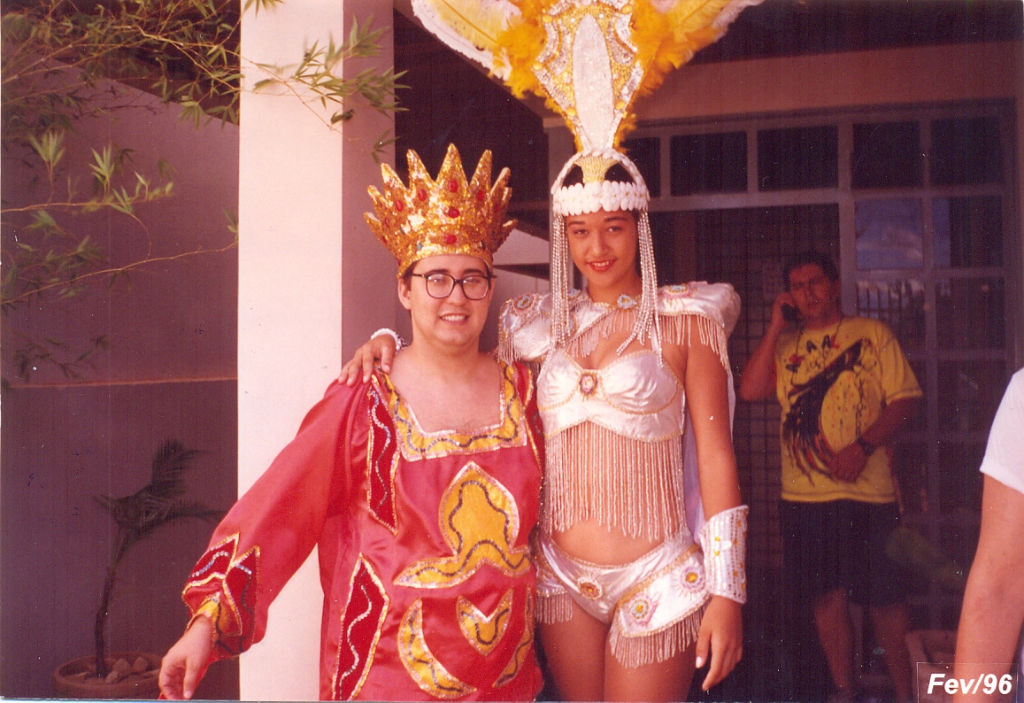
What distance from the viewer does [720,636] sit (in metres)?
2.22

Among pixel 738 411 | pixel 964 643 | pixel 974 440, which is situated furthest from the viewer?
pixel 738 411

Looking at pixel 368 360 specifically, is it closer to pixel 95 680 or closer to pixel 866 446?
pixel 95 680

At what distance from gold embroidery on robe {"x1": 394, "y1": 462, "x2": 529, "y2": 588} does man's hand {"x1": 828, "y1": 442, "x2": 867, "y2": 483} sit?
4.01ft

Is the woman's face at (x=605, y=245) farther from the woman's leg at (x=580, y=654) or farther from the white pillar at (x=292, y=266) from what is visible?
the woman's leg at (x=580, y=654)

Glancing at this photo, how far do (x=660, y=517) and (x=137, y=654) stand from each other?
6.01 ft

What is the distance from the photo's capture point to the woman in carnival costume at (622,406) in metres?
2.30

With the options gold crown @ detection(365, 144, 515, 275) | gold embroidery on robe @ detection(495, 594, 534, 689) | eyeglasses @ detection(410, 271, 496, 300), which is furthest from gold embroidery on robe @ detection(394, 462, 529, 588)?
gold crown @ detection(365, 144, 515, 275)

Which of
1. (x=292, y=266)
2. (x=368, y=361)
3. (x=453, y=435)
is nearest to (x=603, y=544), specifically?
(x=453, y=435)

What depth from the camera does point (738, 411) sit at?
12.1ft

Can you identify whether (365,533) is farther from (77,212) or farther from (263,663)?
(77,212)

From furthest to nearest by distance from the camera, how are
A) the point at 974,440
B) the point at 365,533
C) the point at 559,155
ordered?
the point at 559,155, the point at 974,440, the point at 365,533

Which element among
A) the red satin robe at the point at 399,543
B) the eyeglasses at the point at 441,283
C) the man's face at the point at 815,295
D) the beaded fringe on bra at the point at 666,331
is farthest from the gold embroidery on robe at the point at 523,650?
the man's face at the point at 815,295

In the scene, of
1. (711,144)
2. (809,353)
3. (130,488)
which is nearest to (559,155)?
(711,144)

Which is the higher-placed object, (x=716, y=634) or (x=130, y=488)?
(x=130, y=488)
